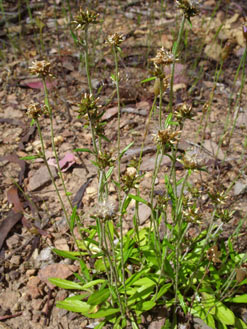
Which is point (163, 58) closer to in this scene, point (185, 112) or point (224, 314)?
point (185, 112)

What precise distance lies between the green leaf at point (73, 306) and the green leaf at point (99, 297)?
0.72 ft

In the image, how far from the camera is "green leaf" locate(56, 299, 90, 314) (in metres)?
2.52

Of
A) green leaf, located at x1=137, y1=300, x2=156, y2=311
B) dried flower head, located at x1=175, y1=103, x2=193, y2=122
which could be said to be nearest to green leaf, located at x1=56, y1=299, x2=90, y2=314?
green leaf, located at x1=137, y1=300, x2=156, y2=311

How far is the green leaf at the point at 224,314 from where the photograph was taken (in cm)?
244

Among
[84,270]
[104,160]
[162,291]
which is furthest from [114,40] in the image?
[162,291]

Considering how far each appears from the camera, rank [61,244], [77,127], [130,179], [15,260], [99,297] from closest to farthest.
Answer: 1. [130,179]
2. [99,297]
3. [15,260]
4. [61,244]
5. [77,127]

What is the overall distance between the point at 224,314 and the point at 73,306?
46.6 inches

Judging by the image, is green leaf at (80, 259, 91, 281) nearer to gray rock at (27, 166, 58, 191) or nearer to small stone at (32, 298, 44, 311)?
small stone at (32, 298, 44, 311)

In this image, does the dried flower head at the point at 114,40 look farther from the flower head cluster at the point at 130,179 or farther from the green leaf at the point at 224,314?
the green leaf at the point at 224,314

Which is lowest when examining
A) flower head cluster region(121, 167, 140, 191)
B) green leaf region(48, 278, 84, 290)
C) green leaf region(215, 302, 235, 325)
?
green leaf region(215, 302, 235, 325)

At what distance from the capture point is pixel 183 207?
2117 mm

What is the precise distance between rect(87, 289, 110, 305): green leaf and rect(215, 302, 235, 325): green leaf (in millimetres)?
876

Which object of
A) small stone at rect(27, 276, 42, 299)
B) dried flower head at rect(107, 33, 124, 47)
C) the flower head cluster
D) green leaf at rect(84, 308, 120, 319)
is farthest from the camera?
small stone at rect(27, 276, 42, 299)

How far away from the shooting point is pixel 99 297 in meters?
2.36
